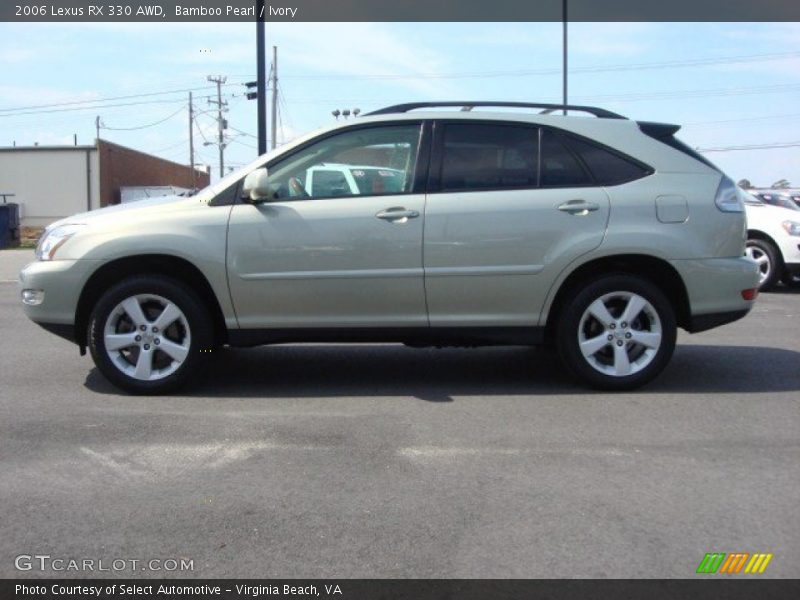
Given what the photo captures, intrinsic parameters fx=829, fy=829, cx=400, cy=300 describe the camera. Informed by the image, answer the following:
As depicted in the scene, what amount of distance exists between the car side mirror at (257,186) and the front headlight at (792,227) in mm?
8748

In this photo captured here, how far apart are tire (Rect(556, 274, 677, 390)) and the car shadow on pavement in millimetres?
224

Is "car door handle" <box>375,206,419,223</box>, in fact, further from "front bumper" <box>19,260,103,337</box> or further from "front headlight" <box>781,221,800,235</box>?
"front headlight" <box>781,221,800,235</box>

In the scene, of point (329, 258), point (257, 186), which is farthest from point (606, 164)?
point (257, 186)

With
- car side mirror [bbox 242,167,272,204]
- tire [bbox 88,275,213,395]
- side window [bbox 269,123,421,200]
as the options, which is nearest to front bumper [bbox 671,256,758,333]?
side window [bbox 269,123,421,200]

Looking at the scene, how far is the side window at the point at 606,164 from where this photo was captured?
5.63 m

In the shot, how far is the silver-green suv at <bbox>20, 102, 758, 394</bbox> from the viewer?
5.45 meters

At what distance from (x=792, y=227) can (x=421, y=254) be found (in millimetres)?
8139

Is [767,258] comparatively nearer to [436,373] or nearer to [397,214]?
[436,373]

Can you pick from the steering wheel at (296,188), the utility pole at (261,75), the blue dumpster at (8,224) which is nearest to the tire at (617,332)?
the steering wheel at (296,188)

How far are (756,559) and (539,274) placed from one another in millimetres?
2572

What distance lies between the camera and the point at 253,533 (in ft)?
11.5

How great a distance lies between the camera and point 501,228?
546 cm

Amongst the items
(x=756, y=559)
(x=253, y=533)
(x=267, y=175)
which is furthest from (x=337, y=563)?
(x=267, y=175)

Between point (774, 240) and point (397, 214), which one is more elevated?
point (397, 214)
